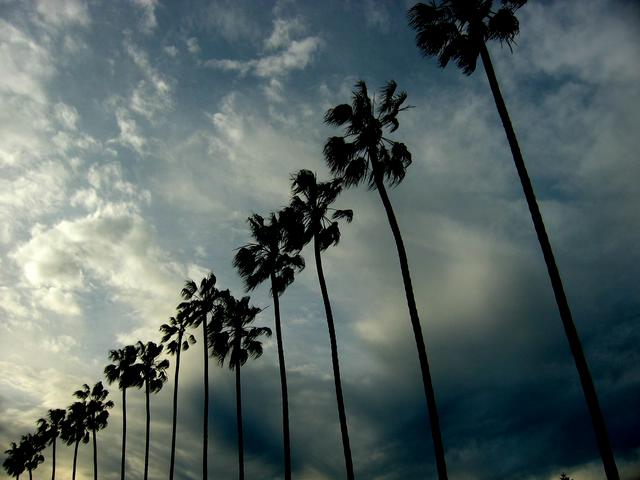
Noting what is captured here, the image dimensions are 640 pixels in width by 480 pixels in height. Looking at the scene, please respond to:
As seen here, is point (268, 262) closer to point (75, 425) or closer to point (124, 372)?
point (124, 372)

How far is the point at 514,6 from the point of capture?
1491cm

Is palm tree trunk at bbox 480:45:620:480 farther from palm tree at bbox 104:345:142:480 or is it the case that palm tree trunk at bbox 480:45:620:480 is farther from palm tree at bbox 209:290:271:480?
palm tree at bbox 104:345:142:480

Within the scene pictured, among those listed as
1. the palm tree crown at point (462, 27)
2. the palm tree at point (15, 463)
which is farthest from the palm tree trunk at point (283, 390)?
the palm tree at point (15, 463)

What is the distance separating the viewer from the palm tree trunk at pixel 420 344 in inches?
551

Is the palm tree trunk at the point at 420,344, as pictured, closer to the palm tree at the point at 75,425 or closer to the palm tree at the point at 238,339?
the palm tree at the point at 238,339

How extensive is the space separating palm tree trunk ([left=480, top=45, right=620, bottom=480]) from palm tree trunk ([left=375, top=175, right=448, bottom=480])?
5.34m

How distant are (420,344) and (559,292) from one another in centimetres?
574

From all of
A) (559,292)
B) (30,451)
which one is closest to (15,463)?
(30,451)

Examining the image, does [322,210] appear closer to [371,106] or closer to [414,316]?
[371,106]

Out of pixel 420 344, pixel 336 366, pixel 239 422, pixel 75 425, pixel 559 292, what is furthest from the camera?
pixel 75 425

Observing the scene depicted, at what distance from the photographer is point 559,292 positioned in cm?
1137

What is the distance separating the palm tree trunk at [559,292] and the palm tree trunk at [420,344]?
5.34 meters

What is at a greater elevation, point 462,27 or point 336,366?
point 462,27

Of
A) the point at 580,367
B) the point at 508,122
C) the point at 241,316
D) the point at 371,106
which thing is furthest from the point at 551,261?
the point at 241,316
